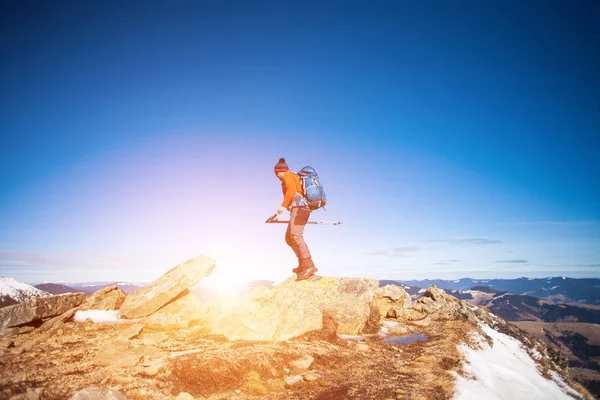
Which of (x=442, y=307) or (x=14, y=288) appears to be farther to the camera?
(x=14, y=288)

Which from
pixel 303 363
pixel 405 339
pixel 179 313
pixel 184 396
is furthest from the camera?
pixel 179 313

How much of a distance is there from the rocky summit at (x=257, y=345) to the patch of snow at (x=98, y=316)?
0.23m

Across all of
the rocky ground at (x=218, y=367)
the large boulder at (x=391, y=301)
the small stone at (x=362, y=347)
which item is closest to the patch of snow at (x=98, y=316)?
the rocky ground at (x=218, y=367)

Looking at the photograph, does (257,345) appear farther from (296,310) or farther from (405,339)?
(405,339)

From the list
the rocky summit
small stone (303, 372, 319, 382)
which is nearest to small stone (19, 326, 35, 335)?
the rocky summit

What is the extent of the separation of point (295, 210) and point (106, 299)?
10354 mm

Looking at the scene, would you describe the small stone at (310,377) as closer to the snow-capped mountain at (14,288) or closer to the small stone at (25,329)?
the small stone at (25,329)

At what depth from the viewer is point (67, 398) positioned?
534 cm

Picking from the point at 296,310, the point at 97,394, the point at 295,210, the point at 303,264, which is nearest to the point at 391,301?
the point at 303,264

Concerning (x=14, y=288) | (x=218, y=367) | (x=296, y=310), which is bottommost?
(x=14, y=288)

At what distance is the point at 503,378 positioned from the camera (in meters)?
8.80

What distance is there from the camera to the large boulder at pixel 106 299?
13234mm

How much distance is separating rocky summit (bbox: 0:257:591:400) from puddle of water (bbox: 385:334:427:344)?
0.05 meters

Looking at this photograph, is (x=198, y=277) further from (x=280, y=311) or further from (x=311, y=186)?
(x=311, y=186)
